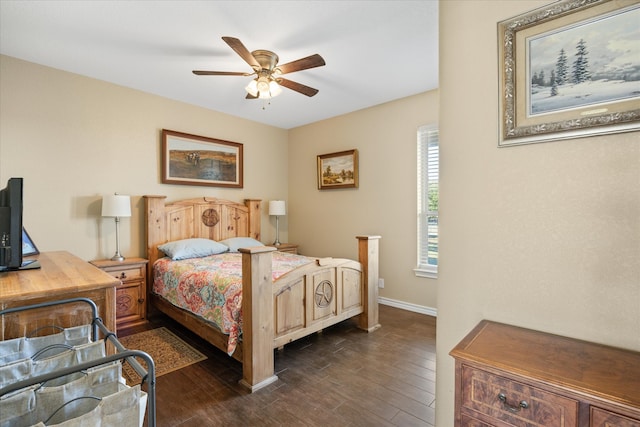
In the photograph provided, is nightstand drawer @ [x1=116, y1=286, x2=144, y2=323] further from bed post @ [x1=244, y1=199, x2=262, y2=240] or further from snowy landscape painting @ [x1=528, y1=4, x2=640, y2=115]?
snowy landscape painting @ [x1=528, y1=4, x2=640, y2=115]

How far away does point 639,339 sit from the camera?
39.0 inches

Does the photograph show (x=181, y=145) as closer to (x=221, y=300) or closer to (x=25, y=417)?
(x=221, y=300)

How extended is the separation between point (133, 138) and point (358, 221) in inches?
123

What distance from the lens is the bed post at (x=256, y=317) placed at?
2109 mm

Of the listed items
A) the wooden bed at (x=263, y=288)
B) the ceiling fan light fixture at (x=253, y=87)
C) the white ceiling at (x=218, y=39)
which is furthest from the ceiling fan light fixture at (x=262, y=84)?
the wooden bed at (x=263, y=288)

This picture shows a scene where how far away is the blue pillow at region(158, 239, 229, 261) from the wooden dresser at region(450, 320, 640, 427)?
3277 mm

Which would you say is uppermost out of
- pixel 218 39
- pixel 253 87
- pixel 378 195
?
pixel 218 39

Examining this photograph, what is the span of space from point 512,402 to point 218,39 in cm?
300

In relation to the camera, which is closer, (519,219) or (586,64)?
(586,64)

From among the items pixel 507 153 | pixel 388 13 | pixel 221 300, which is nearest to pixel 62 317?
pixel 221 300

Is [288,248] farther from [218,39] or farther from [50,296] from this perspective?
[50,296]

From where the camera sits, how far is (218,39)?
2.51 meters

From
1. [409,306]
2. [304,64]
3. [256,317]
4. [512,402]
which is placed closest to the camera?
[512,402]

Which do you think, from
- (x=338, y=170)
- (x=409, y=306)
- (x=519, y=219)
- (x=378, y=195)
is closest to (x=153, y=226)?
(x=338, y=170)
